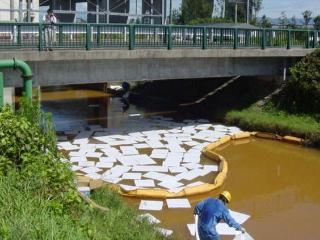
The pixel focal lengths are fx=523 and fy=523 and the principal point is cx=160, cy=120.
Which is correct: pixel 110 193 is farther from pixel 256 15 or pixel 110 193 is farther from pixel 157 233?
pixel 256 15

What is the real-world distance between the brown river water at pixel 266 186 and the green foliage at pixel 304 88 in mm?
3347

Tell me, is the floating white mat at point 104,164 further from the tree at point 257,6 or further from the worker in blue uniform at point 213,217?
the tree at point 257,6

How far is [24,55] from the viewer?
51.7 feet

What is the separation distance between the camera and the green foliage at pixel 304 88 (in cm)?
2236

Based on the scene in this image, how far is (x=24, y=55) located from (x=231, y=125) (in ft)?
33.8

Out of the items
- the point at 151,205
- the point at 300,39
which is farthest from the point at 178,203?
the point at 300,39

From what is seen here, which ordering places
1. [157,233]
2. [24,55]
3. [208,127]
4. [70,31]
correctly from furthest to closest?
[208,127], [70,31], [24,55], [157,233]

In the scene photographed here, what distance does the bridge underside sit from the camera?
667 inches

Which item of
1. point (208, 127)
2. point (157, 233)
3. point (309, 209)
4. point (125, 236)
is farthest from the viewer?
point (208, 127)

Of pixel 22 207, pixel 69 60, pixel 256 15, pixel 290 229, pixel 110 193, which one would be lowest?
pixel 290 229

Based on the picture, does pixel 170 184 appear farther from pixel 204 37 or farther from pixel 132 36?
pixel 204 37

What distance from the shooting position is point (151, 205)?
41.3ft

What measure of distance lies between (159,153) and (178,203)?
4.90 meters

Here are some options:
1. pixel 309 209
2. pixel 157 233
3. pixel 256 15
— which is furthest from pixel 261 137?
pixel 256 15
